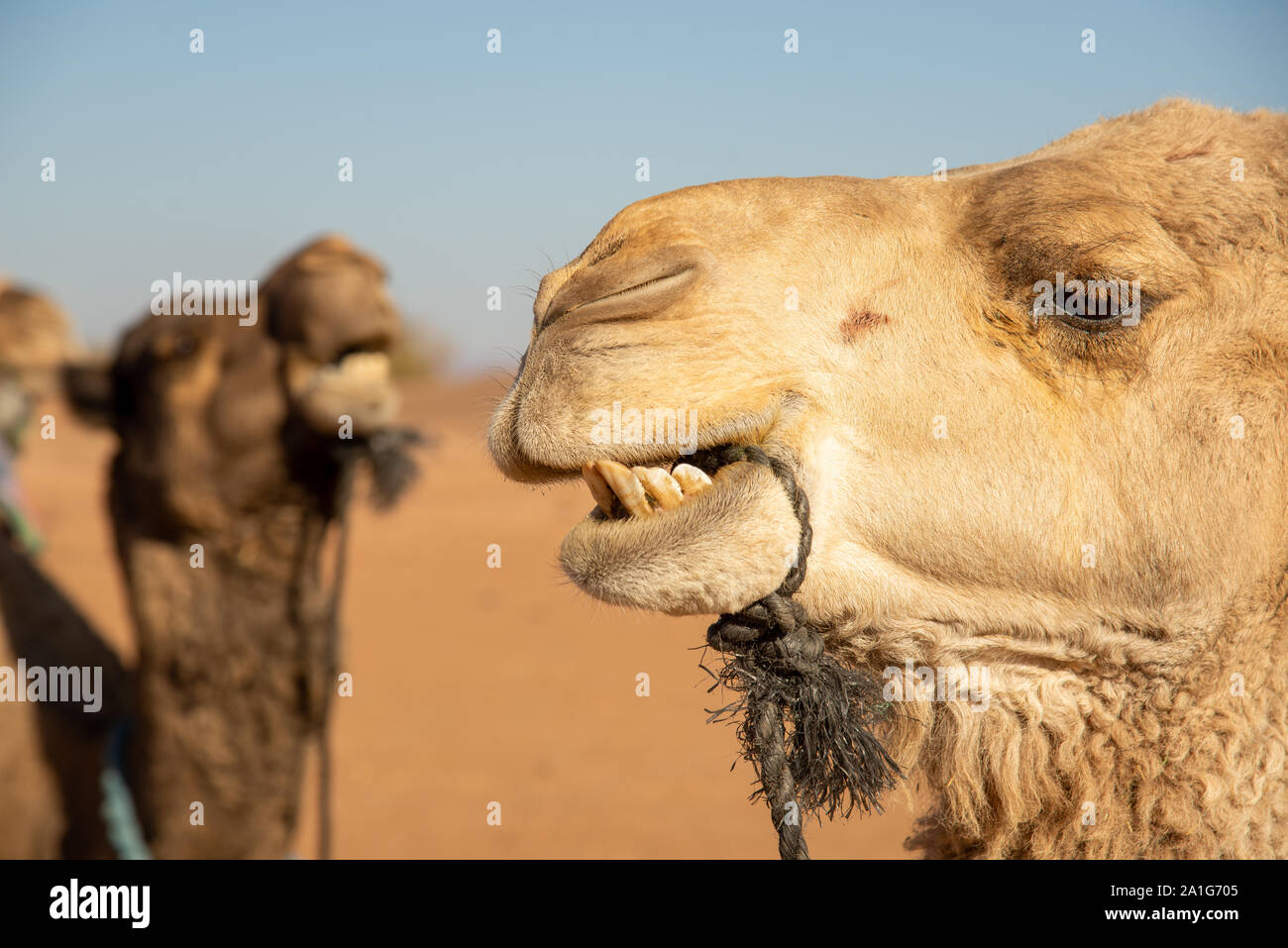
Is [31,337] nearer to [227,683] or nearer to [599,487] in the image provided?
[227,683]

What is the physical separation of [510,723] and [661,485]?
8141 mm

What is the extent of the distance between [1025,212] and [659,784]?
7.06 m

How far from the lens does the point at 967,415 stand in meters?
2.04

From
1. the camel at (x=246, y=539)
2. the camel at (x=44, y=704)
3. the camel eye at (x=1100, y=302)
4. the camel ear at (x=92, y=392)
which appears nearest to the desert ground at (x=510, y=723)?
the camel ear at (x=92, y=392)

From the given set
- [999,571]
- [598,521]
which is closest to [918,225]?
[999,571]

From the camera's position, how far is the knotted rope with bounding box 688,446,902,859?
1.90m

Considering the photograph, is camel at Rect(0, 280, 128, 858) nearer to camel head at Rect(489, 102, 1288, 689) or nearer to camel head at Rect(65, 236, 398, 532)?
camel head at Rect(65, 236, 398, 532)

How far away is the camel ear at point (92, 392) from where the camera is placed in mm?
3852

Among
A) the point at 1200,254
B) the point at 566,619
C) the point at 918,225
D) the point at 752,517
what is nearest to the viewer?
the point at 752,517

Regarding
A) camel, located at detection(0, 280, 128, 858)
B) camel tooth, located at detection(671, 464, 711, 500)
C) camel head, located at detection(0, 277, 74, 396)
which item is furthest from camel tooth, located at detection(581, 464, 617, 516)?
camel head, located at detection(0, 277, 74, 396)

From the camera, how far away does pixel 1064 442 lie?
79.0 inches

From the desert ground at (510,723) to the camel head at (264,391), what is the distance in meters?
0.38

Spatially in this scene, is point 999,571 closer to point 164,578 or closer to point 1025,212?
point 1025,212

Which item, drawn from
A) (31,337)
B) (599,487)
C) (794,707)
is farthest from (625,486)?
(31,337)
